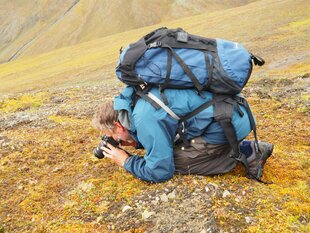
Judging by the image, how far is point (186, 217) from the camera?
6176 mm

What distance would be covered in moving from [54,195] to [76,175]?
930mm

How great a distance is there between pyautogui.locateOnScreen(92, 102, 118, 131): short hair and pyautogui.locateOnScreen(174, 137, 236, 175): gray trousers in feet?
4.49

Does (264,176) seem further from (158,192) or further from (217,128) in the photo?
(158,192)

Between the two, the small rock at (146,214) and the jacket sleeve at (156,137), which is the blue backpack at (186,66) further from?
the small rock at (146,214)

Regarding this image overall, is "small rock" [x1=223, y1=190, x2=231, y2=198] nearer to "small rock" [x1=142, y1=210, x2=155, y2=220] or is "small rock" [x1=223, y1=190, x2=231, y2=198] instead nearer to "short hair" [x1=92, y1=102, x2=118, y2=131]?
"small rock" [x1=142, y1=210, x2=155, y2=220]

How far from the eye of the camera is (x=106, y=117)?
22.1 ft

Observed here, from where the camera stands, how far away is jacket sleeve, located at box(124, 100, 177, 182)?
6.27m

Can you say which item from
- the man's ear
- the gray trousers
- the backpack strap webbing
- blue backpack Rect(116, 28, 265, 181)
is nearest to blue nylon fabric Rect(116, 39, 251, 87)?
blue backpack Rect(116, 28, 265, 181)

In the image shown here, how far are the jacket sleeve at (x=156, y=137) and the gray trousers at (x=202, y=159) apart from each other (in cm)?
40

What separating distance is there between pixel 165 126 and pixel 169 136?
230 millimetres

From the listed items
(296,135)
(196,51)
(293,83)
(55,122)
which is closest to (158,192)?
(196,51)

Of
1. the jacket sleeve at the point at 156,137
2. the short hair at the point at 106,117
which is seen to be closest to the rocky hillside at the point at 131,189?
the jacket sleeve at the point at 156,137

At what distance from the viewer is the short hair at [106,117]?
6719 millimetres

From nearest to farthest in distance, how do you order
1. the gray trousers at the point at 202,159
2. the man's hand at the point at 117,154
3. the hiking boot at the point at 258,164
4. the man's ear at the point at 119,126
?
the man's ear at the point at 119,126 < the gray trousers at the point at 202,159 < the hiking boot at the point at 258,164 < the man's hand at the point at 117,154
